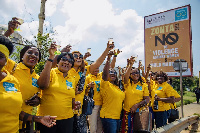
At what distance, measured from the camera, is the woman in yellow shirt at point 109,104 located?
355 cm

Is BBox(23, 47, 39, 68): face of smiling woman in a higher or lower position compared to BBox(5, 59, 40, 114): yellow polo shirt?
higher

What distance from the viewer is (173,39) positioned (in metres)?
10.8

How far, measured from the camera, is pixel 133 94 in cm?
400

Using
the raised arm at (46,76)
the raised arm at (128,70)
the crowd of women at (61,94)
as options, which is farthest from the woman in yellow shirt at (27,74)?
the raised arm at (128,70)

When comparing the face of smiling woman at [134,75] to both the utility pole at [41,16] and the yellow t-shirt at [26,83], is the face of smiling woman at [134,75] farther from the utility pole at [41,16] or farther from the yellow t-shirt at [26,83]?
the utility pole at [41,16]

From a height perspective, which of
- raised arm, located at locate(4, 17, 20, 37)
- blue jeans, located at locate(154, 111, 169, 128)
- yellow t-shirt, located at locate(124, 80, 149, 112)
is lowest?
blue jeans, located at locate(154, 111, 169, 128)

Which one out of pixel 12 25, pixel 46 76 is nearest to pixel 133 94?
pixel 46 76

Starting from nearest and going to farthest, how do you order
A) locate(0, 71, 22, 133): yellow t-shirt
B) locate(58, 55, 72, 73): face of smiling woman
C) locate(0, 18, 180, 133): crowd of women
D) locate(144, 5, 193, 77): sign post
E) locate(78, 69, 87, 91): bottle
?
locate(0, 71, 22, 133): yellow t-shirt
locate(0, 18, 180, 133): crowd of women
locate(58, 55, 72, 73): face of smiling woman
locate(78, 69, 87, 91): bottle
locate(144, 5, 193, 77): sign post

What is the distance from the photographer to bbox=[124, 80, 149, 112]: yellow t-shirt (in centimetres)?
398

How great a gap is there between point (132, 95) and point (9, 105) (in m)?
2.80

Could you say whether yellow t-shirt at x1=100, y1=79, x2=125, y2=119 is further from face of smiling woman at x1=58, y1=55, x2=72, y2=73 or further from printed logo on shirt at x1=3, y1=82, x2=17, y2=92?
printed logo on shirt at x1=3, y1=82, x2=17, y2=92

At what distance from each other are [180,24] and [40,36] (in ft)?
26.1

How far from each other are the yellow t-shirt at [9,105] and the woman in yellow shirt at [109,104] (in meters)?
2.00

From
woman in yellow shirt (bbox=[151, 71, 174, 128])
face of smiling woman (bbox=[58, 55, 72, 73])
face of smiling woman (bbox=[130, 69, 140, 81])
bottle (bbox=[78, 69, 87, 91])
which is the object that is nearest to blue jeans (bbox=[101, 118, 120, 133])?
bottle (bbox=[78, 69, 87, 91])
